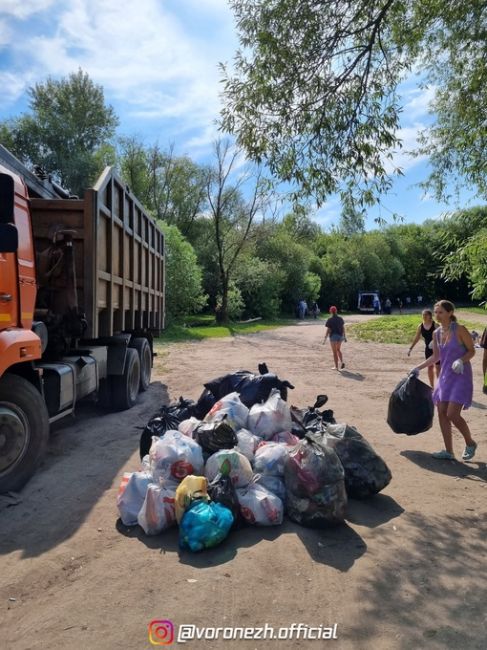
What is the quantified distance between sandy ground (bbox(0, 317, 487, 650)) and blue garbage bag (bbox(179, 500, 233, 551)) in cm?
7

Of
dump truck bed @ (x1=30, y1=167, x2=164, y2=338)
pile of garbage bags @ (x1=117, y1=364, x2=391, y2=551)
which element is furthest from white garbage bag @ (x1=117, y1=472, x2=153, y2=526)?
dump truck bed @ (x1=30, y1=167, x2=164, y2=338)

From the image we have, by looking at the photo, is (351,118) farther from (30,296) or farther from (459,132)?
(30,296)

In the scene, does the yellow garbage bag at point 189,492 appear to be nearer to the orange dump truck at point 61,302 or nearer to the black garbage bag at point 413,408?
the orange dump truck at point 61,302

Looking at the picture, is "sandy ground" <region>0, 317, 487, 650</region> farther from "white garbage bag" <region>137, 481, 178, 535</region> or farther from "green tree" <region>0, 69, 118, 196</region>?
"green tree" <region>0, 69, 118, 196</region>

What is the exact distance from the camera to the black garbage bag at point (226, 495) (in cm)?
366

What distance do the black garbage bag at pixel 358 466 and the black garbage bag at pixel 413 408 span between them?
155cm

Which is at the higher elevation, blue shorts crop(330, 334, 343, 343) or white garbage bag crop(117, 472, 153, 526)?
blue shorts crop(330, 334, 343, 343)

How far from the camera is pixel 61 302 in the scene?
5.86 m

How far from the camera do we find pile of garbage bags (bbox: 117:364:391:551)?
3646mm

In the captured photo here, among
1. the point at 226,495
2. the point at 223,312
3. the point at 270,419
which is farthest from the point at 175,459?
the point at 223,312

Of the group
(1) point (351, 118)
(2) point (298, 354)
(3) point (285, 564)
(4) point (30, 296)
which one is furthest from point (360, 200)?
(2) point (298, 354)

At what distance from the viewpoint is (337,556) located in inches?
133

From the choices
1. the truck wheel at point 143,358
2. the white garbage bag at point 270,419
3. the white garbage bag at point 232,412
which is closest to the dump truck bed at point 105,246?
the truck wheel at point 143,358

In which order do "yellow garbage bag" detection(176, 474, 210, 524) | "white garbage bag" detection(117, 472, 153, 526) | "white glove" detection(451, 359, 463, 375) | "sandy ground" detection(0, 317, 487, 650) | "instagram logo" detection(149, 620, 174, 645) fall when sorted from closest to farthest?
"instagram logo" detection(149, 620, 174, 645)
"sandy ground" detection(0, 317, 487, 650)
"yellow garbage bag" detection(176, 474, 210, 524)
"white garbage bag" detection(117, 472, 153, 526)
"white glove" detection(451, 359, 463, 375)
